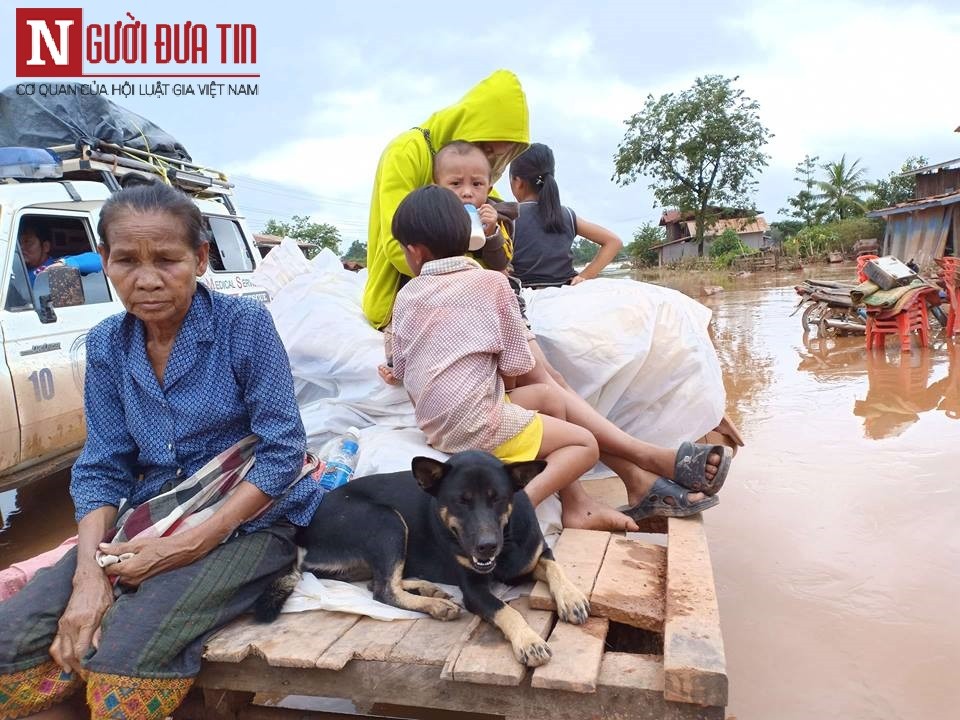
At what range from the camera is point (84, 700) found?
1.83 meters

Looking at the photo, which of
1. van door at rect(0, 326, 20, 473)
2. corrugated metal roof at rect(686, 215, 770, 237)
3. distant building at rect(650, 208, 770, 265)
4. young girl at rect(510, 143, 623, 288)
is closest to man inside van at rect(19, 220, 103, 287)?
van door at rect(0, 326, 20, 473)

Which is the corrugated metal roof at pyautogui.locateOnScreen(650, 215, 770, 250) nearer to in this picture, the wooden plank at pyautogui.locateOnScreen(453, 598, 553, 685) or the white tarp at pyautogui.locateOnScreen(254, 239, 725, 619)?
the white tarp at pyautogui.locateOnScreen(254, 239, 725, 619)

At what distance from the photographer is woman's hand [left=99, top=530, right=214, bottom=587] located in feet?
5.83

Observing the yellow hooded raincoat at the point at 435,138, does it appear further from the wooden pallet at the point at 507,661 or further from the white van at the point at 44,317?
the white van at the point at 44,317

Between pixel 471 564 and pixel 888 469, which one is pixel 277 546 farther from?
pixel 888 469

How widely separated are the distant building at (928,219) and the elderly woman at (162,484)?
25.1 m

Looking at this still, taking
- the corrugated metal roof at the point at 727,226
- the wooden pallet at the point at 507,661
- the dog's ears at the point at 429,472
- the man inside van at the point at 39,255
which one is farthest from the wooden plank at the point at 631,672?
the corrugated metal roof at the point at 727,226

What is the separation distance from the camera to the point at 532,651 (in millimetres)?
1583

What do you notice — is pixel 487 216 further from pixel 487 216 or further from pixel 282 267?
pixel 282 267

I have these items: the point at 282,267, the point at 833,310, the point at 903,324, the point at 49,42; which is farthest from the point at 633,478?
the point at 833,310

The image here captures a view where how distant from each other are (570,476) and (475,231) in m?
1.01

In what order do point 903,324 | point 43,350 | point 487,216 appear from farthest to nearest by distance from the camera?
point 903,324 → point 43,350 → point 487,216

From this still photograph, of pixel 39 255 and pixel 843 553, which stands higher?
pixel 39 255

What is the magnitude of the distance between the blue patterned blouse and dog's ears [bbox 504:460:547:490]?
61 centimetres
